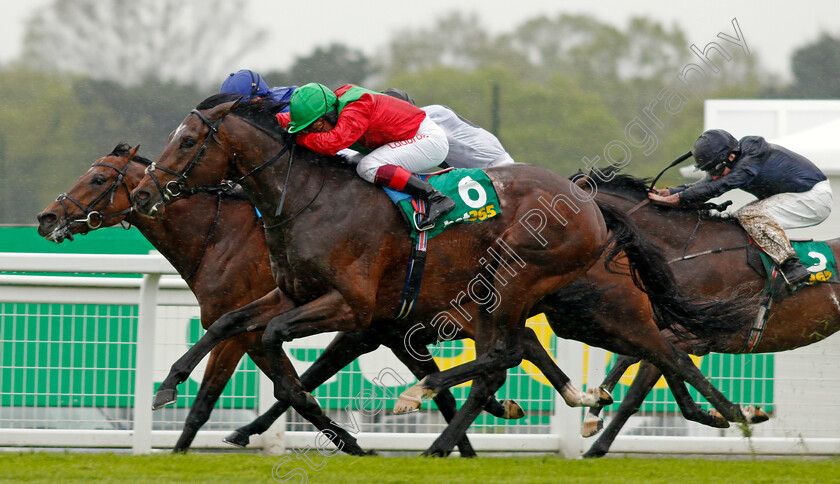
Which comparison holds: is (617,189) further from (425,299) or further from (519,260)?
(425,299)

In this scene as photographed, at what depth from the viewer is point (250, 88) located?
480 cm

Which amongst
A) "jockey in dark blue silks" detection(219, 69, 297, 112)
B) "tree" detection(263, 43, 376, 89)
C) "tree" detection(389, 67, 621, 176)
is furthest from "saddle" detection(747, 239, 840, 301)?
"tree" detection(263, 43, 376, 89)

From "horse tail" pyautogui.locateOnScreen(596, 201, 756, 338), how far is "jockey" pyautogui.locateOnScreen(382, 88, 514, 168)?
63 centimetres

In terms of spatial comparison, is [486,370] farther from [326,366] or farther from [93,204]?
[93,204]

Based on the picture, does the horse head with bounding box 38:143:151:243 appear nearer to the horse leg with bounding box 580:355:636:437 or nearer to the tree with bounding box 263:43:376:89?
the horse leg with bounding box 580:355:636:437

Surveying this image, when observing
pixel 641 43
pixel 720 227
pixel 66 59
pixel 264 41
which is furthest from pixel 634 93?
pixel 720 227

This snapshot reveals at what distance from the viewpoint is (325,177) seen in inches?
167

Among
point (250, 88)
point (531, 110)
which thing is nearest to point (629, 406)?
point (250, 88)

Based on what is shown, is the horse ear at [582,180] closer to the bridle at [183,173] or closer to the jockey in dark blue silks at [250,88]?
the jockey in dark blue silks at [250,88]

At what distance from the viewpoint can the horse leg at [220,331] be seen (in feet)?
13.4

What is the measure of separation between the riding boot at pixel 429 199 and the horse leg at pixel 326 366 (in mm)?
842

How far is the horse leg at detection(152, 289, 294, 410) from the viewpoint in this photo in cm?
409

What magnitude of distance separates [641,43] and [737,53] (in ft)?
8.33

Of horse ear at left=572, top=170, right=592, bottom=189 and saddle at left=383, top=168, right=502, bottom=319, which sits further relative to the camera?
horse ear at left=572, top=170, right=592, bottom=189
